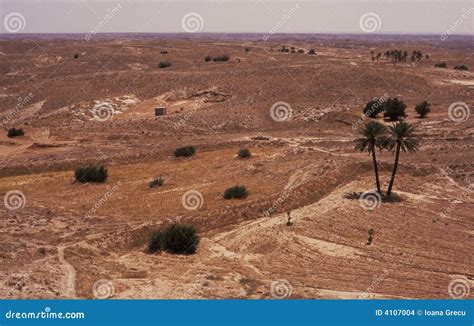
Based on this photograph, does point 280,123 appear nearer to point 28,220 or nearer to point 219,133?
point 219,133

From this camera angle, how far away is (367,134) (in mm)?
28922

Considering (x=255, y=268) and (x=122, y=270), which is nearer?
(x=122, y=270)

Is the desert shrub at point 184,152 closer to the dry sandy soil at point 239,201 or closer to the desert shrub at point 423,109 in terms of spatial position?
the dry sandy soil at point 239,201

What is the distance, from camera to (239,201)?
1070 inches

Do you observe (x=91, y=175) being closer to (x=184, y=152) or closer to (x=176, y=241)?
(x=184, y=152)

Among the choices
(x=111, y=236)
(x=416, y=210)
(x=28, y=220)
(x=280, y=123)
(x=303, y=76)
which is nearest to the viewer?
(x=111, y=236)

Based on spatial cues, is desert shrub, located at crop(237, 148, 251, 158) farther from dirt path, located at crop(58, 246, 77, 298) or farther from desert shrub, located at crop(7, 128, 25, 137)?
desert shrub, located at crop(7, 128, 25, 137)

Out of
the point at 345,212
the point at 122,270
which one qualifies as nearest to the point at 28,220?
the point at 122,270

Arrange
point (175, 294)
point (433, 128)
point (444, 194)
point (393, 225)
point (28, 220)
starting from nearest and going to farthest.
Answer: point (175, 294) < point (28, 220) < point (393, 225) < point (444, 194) < point (433, 128)

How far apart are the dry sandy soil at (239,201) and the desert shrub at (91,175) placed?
0.85m

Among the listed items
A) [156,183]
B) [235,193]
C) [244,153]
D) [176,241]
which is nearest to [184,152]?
[244,153]

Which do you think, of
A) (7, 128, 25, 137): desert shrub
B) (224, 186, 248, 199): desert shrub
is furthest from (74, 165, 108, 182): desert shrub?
(7, 128, 25, 137): desert shrub

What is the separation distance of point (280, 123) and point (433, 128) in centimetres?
1336

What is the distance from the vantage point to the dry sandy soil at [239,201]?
18062 mm
